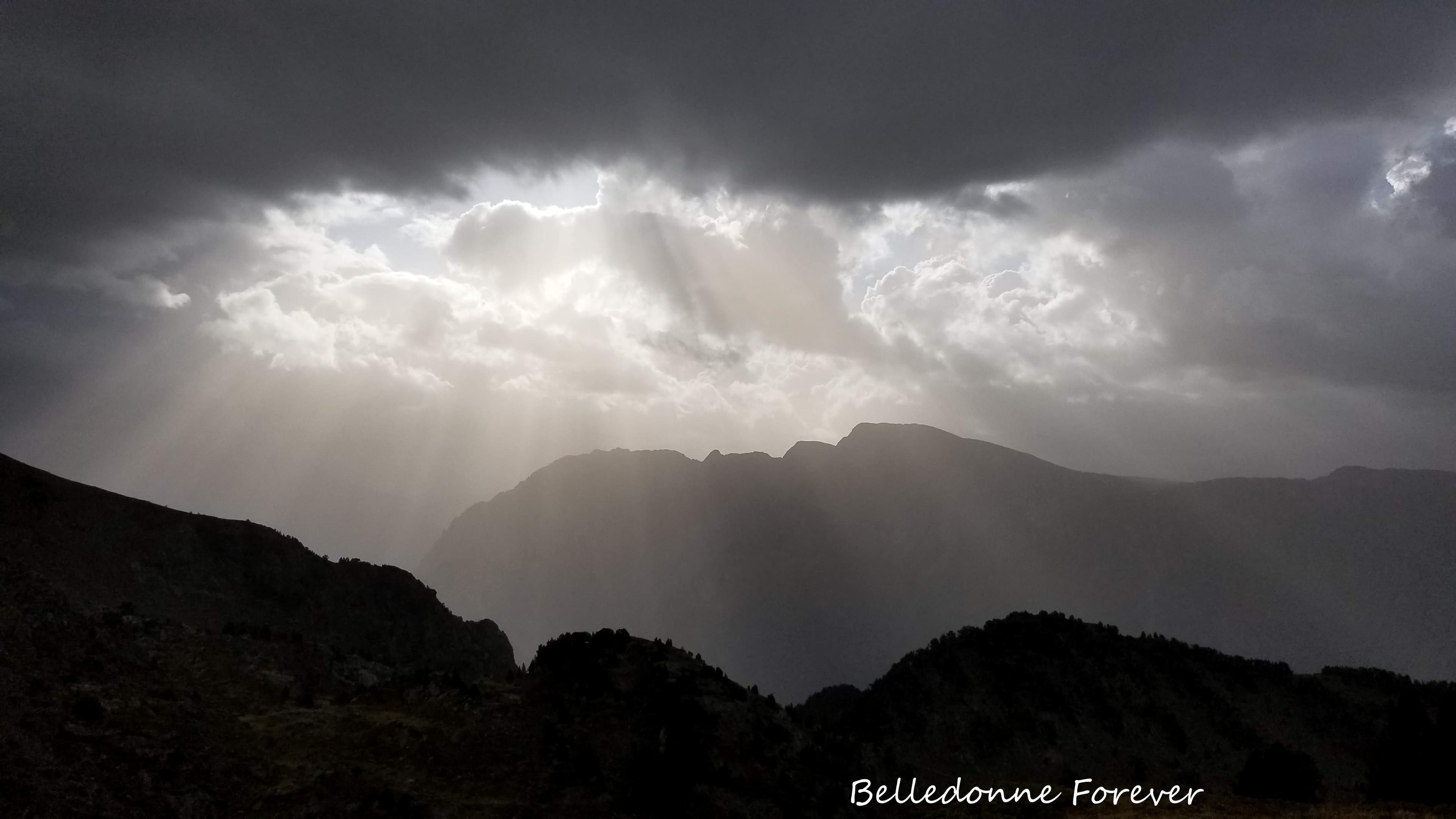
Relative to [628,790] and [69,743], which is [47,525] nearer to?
[69,743]

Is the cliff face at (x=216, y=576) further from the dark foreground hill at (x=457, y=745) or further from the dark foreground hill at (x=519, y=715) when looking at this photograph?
the dark foreground hill at (x=457, y=745)

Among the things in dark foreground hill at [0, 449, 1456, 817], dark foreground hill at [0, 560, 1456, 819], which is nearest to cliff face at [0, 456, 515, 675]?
dark foreground hill at [0, 449, 1456, 817]

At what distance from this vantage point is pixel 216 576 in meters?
56.3

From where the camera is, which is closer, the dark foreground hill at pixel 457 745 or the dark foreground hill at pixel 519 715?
the dark foreground hill at pixel 457 745

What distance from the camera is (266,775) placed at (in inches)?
963

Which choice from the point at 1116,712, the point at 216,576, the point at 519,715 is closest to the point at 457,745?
the point at 519,715

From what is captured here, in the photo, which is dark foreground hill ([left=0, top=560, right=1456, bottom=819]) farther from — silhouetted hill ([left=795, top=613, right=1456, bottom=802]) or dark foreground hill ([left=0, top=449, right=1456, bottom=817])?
silhouetted hill ([left=795, top=613, right=1456, bottom=802])

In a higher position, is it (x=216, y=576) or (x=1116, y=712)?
(x=216, y=576)

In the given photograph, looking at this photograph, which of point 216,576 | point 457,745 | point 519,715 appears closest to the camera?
point 457,745

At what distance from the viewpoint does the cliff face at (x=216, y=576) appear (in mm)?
48031

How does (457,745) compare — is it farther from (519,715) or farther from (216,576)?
→ (216,576)

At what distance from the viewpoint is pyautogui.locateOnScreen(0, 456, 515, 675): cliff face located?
48.0 m

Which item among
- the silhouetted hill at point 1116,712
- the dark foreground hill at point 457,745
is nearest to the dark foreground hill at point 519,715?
the dark foreground hill at point 457,745

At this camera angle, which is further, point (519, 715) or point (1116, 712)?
point (1116, 712)
